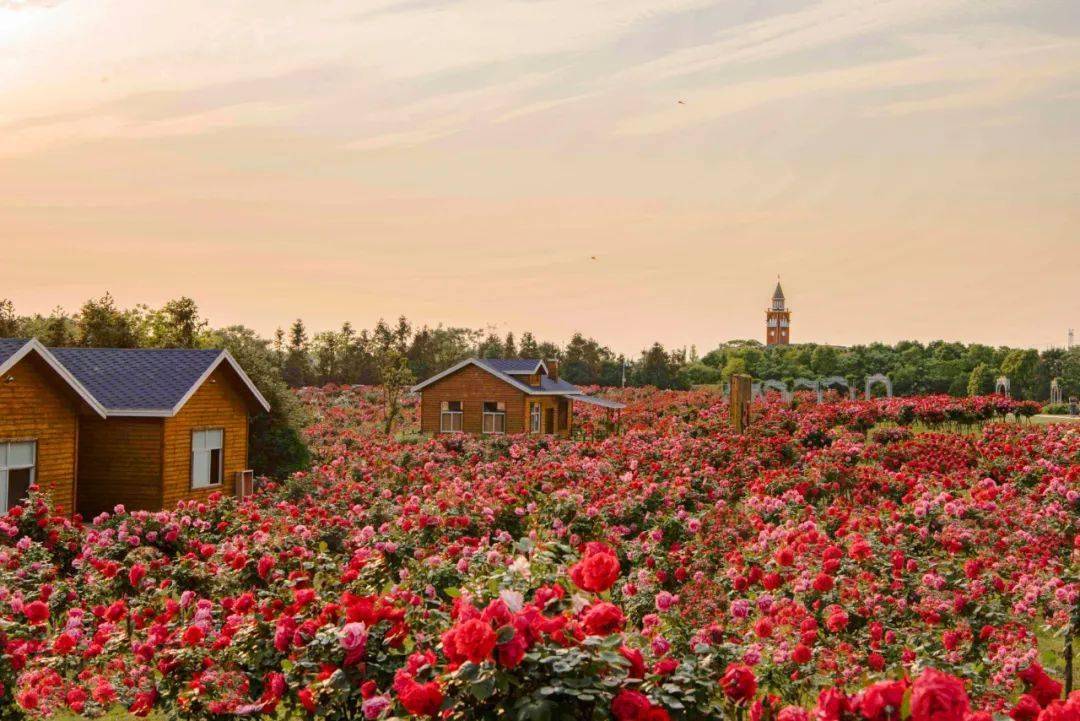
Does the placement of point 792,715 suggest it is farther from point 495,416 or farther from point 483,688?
point 495,416

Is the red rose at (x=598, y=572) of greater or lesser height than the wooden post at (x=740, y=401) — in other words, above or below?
below

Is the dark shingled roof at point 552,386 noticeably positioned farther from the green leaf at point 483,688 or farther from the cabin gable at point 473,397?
the green leaf at point 483,688

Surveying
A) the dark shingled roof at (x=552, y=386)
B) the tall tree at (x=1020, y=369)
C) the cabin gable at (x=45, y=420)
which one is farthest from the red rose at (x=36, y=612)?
the tall tree at (x=1020, y=369)

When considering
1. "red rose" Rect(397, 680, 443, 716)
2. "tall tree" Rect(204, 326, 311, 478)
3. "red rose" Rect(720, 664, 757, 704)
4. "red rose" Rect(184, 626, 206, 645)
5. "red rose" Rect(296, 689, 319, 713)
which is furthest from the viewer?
"tall tree" Rect(204, 326, 311, 478)

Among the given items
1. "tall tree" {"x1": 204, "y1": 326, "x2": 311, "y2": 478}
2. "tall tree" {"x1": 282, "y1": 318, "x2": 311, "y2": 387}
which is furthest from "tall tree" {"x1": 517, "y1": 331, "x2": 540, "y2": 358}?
"tall tree" {"x1": 204, "y1": 326, "x2": 311, "y2": 478}

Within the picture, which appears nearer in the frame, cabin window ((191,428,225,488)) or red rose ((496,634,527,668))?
red rose ((496,634,527,668))

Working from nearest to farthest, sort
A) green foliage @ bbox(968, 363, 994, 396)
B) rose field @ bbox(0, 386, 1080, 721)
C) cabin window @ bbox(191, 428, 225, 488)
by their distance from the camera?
rose field @ bbox(0, 386, 1080, 721) < cabin window @ bbox(191, 428, 225, 488) < green foliage @ bbox(968, 363, 994, 396)

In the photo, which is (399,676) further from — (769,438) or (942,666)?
(769,438)

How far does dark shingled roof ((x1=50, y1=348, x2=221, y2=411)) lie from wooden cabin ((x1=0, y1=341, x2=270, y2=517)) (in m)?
0.02

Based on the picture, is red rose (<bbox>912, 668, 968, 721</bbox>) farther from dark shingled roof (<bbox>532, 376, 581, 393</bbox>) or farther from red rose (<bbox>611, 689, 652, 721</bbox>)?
dark shingled roof (<bbox>532, 376, 581, 393</bbox>)

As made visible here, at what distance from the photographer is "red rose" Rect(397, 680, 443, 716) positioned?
14.7 feet

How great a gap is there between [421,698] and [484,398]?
127 feet

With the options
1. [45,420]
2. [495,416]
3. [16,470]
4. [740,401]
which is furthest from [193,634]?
[495,416]

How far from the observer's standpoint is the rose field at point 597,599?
460 cm
